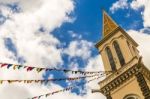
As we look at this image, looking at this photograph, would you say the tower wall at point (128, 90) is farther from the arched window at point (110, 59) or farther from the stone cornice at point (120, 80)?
the arched window at point (110, 59)

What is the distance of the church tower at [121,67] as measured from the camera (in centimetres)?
3988

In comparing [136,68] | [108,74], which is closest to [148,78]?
[136,68]

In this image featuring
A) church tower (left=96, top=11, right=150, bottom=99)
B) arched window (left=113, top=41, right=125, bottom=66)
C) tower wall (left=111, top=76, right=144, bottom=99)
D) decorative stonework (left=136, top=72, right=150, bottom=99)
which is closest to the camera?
decorative stonework (left=136, top=72, right=150, bottom=99)

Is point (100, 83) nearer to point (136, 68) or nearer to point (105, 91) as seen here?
point (105, 91)

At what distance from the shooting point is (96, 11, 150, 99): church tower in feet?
131

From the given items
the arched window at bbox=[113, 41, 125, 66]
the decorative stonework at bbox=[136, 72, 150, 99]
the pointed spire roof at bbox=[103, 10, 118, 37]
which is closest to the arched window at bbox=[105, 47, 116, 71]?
the arched window at bbox=[113, 41, 125, 66]

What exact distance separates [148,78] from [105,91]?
5.35m

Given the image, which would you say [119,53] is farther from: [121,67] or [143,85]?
[143,85]

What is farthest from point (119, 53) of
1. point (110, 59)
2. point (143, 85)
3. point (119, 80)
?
point (143, 85)

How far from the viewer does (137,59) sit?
41.8 meters

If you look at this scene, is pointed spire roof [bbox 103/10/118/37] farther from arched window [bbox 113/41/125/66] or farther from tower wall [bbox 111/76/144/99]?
tower wall [bbox 111/76/144/99]

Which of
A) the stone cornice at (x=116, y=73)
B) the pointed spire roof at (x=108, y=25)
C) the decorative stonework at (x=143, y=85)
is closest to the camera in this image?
the decorative stonework at (x=143, y=85)

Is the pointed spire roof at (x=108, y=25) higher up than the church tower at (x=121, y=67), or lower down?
higher up

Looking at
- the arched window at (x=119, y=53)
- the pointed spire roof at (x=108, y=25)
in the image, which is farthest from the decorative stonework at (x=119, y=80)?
the pointed spire roof at (x=108, y=25)
